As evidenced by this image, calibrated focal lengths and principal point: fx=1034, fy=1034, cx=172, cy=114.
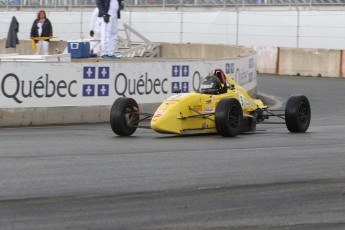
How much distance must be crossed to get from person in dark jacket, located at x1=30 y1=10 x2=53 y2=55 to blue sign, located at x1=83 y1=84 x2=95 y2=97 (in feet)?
33.0

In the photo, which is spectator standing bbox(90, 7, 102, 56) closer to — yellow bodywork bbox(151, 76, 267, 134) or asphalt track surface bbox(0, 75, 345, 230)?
asphalt track surface bbox(0, 75, 345, 230)

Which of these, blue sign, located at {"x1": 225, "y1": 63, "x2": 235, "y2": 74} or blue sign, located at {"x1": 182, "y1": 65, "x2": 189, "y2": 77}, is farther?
blue sign, located at {"x1": 225, "y1": 63, "x2": 235, "y2": 74}

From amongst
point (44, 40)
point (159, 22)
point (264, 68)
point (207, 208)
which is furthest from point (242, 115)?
point (159, 22)

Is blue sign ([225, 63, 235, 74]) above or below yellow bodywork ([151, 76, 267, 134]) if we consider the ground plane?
above

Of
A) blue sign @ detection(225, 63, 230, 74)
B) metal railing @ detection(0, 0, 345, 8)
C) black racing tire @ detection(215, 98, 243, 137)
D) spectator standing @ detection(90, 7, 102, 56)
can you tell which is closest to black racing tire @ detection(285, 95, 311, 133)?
black racing tire @ detection(215, 98, 243, 137)

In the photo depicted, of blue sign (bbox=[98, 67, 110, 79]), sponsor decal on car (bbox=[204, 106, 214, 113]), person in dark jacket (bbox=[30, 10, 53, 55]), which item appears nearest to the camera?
sponsor decal on car (bbox=[204, 106, 214, 113])

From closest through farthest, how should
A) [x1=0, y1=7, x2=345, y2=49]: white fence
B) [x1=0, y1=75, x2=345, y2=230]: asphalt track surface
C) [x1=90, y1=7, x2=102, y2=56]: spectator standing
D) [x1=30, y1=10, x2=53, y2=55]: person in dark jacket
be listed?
1. [x1=0, y1=75, x2=345, y2=230]: asphalt track surface
2. [x1=30, y1=10, x2=53, y2=55]: person in dark jacket
3. [x1=90, y1=7, x2=102, y2=56]: spectator standing
4. [x1=0, y1=7, x2=345, y2=49]: white fence

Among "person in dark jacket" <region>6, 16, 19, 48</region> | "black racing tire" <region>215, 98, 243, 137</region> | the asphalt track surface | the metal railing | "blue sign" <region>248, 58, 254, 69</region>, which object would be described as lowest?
the asphalt track surface

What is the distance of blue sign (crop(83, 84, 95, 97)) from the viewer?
1900cm

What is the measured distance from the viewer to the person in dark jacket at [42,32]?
95.0ft

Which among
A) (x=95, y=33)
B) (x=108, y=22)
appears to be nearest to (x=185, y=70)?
(x=108, y=22)

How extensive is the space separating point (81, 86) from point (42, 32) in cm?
1044

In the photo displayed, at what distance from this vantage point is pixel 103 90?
63.4 feet

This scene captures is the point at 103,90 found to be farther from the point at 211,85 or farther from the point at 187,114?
the point at 187,114
